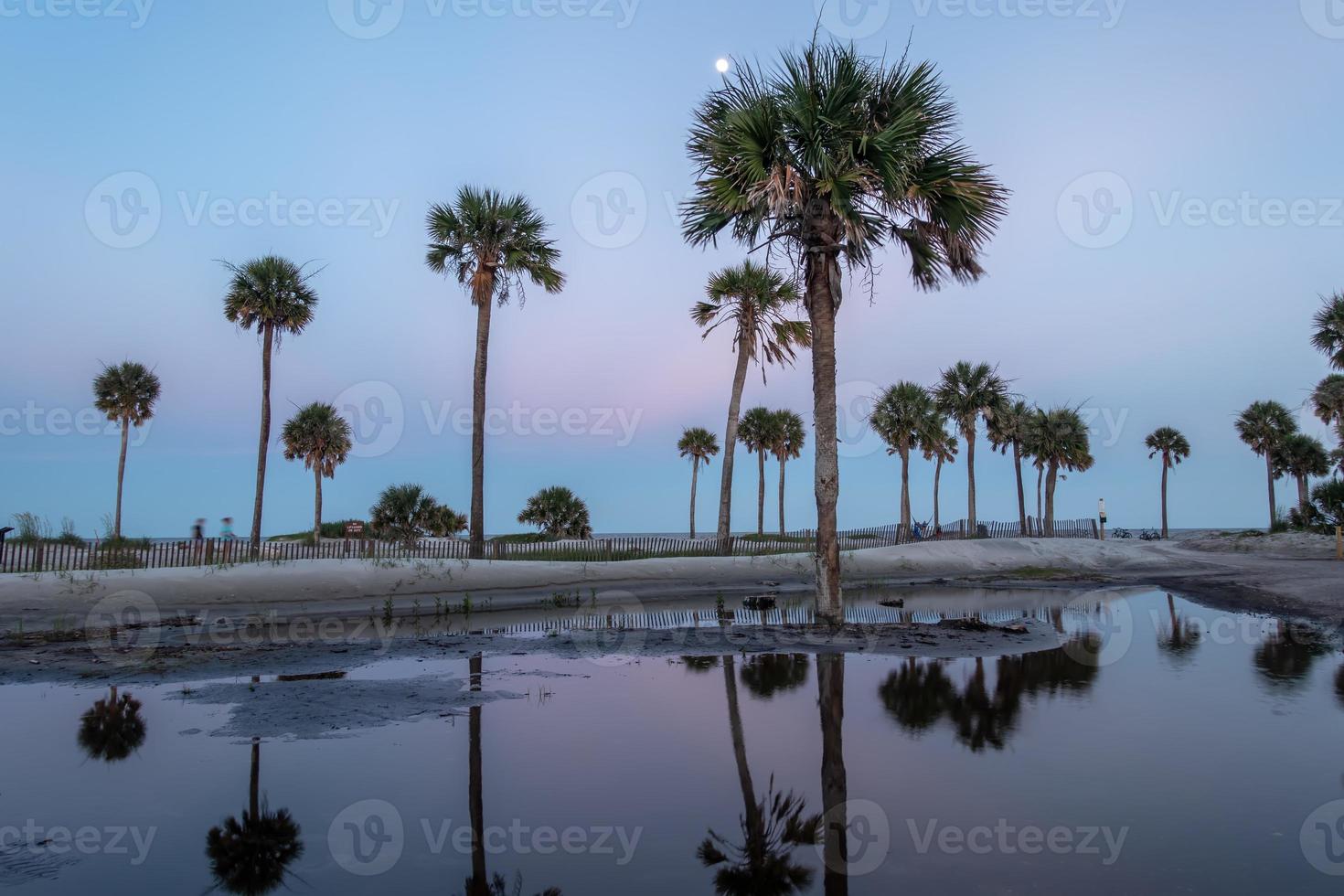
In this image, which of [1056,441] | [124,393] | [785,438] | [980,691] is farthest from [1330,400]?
[124,393]

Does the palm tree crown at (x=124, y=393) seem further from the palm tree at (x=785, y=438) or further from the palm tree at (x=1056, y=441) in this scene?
the palm tree at (x=1056, y=441)

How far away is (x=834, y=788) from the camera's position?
20.2 feet

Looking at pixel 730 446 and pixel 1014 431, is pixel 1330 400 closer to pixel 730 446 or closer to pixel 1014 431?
pixel 1014 431

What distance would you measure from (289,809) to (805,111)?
14343 millimetres

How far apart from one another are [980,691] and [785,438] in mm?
58478

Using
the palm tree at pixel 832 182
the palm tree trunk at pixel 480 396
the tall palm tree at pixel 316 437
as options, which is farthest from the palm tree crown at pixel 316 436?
the palm tree at pixel 832 182

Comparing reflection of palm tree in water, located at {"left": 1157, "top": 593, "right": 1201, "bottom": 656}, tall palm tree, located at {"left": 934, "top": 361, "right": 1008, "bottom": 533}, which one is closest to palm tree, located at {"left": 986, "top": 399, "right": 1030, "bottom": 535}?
tall palm tree, located at {"left": 934, "top": 361, "right": 1008, "bottom": 533}

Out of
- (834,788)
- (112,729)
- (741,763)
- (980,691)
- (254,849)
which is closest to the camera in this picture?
(254,849)

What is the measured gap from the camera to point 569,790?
6094 millimetres

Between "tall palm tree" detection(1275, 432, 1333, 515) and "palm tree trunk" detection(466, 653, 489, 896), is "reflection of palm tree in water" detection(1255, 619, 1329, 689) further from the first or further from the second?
"tall palm tree" detection(1275, 432, 1333, 515)

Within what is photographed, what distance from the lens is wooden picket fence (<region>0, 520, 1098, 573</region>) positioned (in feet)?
70.4

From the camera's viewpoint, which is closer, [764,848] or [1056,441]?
[764,848]

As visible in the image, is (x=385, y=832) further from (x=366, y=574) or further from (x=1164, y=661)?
(x=366, y=574)

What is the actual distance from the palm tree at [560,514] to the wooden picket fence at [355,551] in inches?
302
